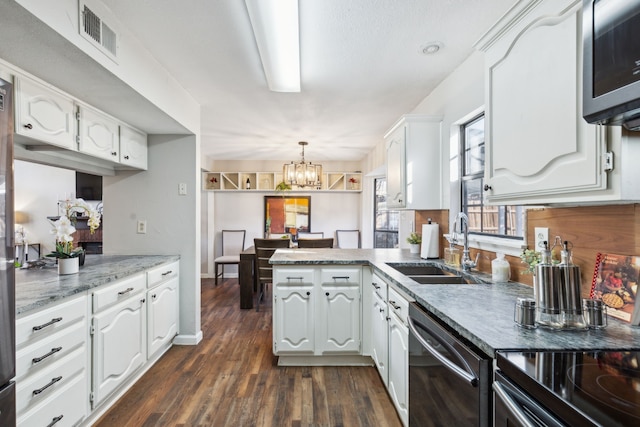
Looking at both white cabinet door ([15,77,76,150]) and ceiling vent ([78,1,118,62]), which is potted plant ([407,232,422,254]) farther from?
white cabinet door ([15,77,76,150])

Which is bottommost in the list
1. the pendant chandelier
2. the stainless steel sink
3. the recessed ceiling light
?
the stainless steel sink

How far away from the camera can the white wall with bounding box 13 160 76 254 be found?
12.2ft

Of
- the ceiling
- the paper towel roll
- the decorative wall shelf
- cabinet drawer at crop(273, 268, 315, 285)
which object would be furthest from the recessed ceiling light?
the decorative wall shelf

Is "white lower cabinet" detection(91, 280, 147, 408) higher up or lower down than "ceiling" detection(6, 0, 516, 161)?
lower down

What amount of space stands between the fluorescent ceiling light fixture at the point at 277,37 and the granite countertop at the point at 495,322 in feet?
5.17

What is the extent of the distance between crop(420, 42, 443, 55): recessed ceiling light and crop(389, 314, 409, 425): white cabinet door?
1759mm

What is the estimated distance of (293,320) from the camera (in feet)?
8.48

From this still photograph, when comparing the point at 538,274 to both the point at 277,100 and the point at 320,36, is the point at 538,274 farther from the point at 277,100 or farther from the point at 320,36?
the point at 277,100

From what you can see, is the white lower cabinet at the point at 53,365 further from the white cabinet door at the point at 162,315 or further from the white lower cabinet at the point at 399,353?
the white lower cabinet at the point at 399,353

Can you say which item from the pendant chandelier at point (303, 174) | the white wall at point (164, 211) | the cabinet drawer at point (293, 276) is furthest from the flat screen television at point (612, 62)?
the pendant chandelier at point (303, 174)

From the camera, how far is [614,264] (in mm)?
1182

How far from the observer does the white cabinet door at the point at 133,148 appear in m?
2.64

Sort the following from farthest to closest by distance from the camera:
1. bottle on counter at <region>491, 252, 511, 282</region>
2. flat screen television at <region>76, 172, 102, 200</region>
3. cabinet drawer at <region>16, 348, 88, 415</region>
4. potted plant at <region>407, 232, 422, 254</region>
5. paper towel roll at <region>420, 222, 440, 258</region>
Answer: flat screen television at <region>76, 172, 102, 200</region> → potted plant at <region>407, 232, 422, 254</region> → paper towel roll at <region>420, 222, 440, 258</region> → bottle on counter at <region>491, 252, 511, 282</region> → cabinet drawer at <region>16, 348, 88, 415</region>

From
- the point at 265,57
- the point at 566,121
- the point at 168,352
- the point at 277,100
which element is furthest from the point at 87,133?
the point at 566,121
